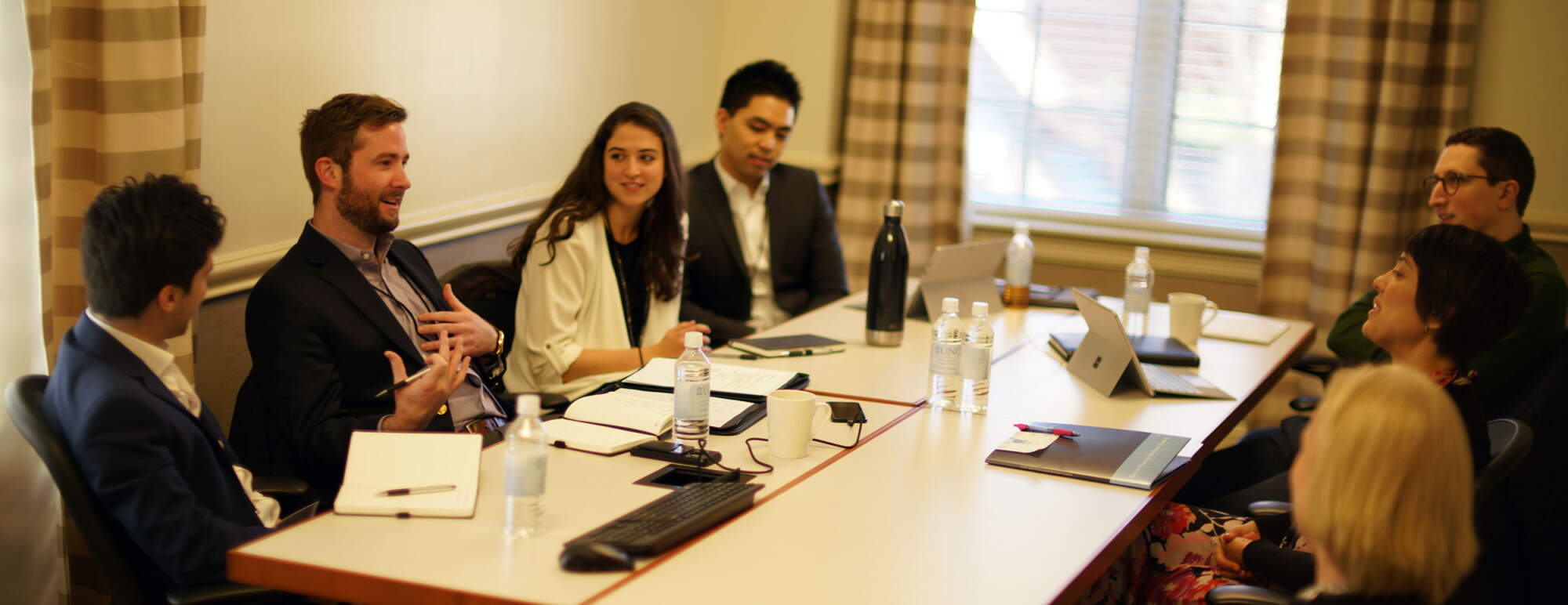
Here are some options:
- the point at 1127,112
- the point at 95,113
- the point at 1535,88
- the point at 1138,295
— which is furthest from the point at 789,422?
the point at 1535,88

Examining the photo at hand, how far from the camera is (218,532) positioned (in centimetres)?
164

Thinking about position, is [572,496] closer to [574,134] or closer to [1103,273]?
[574,134]

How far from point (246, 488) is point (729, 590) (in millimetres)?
Answer: 899

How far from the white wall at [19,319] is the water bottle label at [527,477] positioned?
1142mm

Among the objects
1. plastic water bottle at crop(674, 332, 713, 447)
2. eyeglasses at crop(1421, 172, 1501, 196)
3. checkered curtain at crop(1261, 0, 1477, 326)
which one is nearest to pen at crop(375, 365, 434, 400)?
plastic water bottle at crop(674, 332, 713, 447)

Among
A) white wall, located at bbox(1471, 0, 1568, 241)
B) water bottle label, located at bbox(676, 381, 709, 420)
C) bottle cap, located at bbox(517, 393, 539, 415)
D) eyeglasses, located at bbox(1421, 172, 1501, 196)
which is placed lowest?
water bottle label, located at bbox(676, 381, 709, 420)

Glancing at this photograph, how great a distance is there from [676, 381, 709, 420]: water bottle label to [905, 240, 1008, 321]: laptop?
1.22m

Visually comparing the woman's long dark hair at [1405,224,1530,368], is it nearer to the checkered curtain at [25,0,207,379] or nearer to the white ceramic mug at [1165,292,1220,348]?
the white ceramic mug at [1165,292,1220,348]

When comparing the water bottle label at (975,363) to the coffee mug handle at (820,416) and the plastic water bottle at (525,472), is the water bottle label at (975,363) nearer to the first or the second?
the coffee mug handle at (820,416)

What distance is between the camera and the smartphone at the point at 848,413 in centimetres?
224

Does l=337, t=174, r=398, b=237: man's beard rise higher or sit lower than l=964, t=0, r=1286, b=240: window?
lower

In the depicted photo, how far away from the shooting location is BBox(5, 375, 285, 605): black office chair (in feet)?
5.29

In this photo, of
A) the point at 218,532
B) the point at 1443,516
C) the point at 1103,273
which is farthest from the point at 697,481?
the point at 1103,273

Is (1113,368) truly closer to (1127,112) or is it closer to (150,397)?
(150,397)
